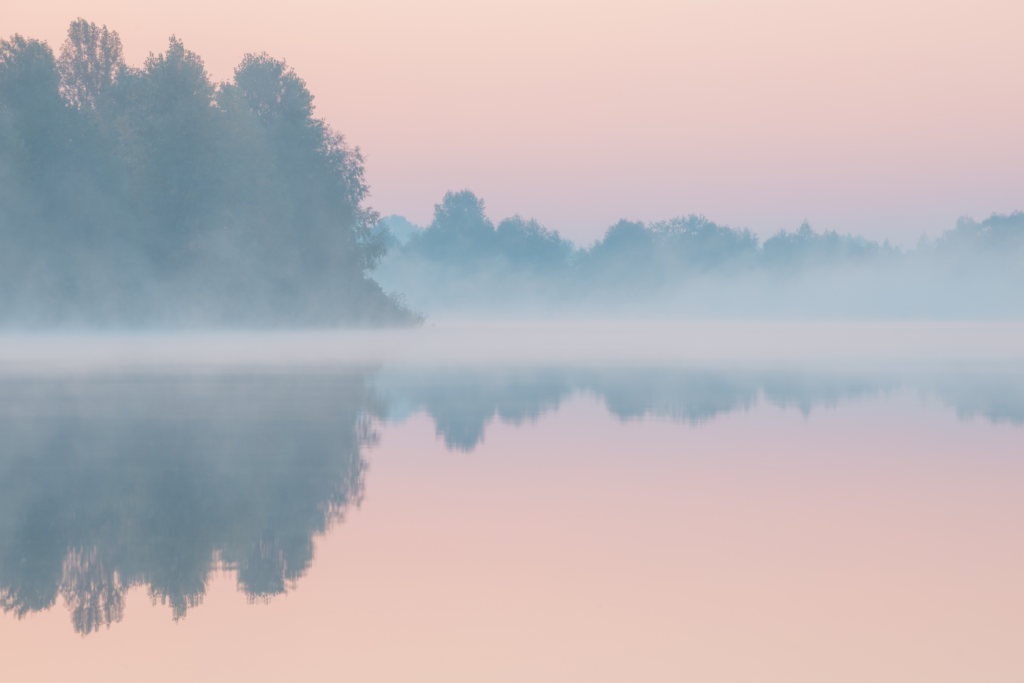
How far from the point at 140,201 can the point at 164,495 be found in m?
72.6

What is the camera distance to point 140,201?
7838 cm

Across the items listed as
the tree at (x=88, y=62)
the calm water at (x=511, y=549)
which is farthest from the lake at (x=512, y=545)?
the tree at (x=88, y=62)

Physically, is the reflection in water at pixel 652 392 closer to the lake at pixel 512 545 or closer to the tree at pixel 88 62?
the lake at pixel 512 545

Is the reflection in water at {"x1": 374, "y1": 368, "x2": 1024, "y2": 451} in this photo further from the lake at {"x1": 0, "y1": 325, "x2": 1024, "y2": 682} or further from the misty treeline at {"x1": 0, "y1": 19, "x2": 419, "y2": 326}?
the misty treeline at {"x1": 0, "y1": 19, "x2": 419, "y2": 326}

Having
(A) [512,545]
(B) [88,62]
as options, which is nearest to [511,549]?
(A) [512,545]

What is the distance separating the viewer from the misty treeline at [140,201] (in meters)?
73.7

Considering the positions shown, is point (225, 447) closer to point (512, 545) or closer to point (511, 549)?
point (512, 545)

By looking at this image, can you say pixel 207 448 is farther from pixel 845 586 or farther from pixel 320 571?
pixel 845 586

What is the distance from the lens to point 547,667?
5766mm

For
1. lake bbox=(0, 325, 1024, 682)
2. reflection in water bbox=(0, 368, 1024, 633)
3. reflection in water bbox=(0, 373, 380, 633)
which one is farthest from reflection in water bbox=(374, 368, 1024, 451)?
reflection in water bbox=(0, 373, 380, 633)

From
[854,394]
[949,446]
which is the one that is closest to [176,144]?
[854,394]

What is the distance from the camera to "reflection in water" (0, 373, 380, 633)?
7434 mm

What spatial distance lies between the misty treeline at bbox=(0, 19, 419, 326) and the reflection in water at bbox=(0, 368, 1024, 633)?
50314 mm

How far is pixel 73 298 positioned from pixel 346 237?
25186 millimetres
